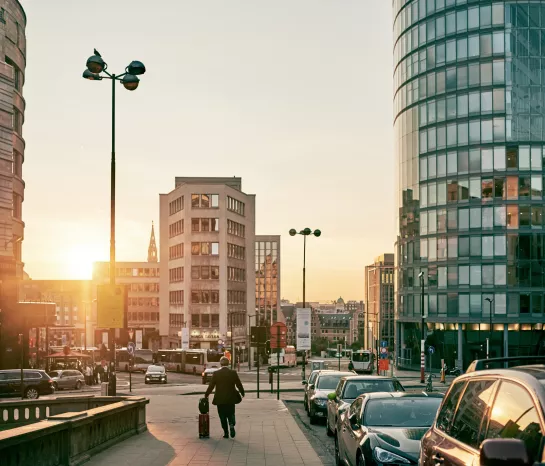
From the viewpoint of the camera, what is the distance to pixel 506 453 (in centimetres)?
380

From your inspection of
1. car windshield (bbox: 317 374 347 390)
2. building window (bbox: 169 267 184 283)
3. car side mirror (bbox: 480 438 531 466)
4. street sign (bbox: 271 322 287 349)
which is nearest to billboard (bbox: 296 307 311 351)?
street sign (bbox: 271 322 287 349)

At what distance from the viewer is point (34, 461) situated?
35.0 feet


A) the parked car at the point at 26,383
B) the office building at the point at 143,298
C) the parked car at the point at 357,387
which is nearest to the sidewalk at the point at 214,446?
the parked car at the point at 357,387

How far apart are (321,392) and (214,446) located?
7.82m

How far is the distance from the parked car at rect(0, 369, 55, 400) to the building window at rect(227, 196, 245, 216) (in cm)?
6643

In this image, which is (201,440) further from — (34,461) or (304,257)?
(304,257)

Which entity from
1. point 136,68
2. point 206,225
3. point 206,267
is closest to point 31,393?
point 136,68

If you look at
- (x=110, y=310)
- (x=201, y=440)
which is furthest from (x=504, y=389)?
(x=110, y=310)

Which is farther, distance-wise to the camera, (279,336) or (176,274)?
(176,274)

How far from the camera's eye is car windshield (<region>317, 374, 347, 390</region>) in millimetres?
24109

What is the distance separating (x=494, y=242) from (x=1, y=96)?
4866cm

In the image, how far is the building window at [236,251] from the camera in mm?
106394

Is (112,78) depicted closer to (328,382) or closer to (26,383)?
(328,382)

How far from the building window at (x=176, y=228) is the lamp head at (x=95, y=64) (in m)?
86.7
